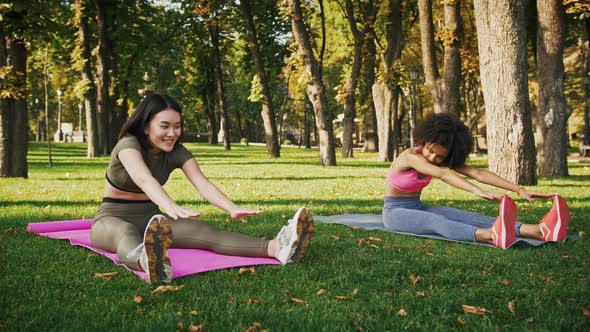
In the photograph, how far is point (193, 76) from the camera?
47.4m

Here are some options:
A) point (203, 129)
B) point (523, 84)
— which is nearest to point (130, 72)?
point (523, 84)

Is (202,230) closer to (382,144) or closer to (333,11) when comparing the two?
(382,144)

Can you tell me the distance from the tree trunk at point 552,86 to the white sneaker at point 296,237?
1272 cm

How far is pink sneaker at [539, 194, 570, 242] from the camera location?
5699mm

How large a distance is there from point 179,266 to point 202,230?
0.70m

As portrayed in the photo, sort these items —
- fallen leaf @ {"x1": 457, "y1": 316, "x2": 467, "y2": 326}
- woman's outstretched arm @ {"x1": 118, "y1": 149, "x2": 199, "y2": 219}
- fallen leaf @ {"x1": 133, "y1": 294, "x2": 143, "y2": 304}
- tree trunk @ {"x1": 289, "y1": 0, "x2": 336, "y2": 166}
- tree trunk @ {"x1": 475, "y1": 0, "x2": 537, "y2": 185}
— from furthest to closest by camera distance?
1. tree trunk @ {"x1": 289, "y1": 0, "x2": 336, "y2": 166}
2. tree trunk @ {"x1": 475, "y1": 0, "x2": 537, "y2": 185}
3. woman's outstretched arm @ {"x1": 118, "y1": 149, "x2": 199, "y2": 219}
4. fallen leaf @ {"x1": 133, "y1": 294, "x2": 143, "y2": 304}
5. fallen leaf @ {"x1": 457, "y1": 316, "x2": 467, "y2": 326}

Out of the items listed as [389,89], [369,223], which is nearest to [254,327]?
[369,223]

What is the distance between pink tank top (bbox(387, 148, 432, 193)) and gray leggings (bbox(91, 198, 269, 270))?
7.68 feet

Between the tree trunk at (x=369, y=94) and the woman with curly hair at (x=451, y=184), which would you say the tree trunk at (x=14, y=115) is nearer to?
the woman with curly hair at (x=451, y=184)

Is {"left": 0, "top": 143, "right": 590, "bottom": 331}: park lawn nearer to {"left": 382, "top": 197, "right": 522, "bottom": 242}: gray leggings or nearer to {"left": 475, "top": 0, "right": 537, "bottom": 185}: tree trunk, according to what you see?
{"left": 382, "top": 197, "right": 522, "bottom": 242}: gray leggings

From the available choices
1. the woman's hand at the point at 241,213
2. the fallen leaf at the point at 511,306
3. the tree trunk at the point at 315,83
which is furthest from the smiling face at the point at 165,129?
the tree trunk at the point at 315,83

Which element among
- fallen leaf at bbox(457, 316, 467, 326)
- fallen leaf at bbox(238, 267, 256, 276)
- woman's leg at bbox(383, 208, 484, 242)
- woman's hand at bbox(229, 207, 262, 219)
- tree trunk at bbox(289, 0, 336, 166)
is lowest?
fallen leaf at bbox(457, 316, 467, 326)

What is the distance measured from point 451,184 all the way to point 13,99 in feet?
40.1

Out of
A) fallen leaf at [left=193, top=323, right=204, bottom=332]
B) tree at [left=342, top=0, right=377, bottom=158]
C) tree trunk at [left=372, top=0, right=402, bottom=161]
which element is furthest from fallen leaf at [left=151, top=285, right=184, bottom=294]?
tree at [left=342, top=0, right=377, bottom=158]
